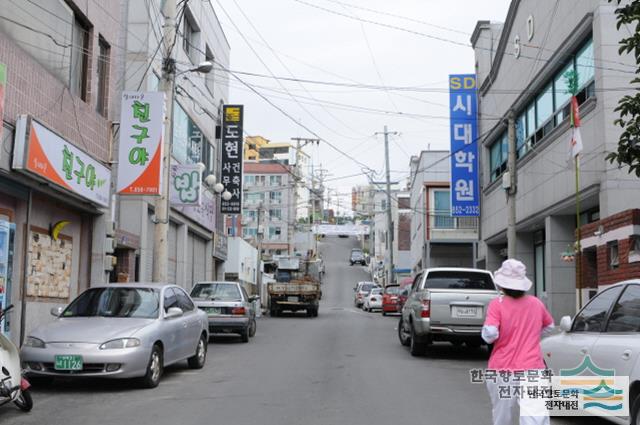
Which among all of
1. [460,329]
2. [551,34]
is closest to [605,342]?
[460,329]

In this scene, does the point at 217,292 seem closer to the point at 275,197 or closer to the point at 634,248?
the point at 634,248

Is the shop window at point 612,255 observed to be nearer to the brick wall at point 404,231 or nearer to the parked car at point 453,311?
the parked car at point 453,311

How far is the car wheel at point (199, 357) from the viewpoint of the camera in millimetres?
12555

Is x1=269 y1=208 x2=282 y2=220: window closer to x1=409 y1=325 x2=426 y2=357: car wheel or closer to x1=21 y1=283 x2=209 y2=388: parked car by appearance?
x1=409 y1=325 x2=426 y2=357: car wheel

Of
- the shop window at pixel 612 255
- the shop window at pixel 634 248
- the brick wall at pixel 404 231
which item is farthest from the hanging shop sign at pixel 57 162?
the brick wall at pixel 404 231

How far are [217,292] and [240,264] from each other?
24346 millimetres

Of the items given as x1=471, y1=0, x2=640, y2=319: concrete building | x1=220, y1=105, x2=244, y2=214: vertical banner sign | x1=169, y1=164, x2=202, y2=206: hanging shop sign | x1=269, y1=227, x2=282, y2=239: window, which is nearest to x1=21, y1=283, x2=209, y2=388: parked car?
x1=471, y1=0, x2=640, y2=319: concrete building

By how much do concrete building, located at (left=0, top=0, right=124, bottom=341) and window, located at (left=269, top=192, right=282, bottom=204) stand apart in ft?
237

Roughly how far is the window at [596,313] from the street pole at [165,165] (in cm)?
1041

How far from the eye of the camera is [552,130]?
20594mm

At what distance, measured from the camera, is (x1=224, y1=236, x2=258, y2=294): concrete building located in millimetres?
41594

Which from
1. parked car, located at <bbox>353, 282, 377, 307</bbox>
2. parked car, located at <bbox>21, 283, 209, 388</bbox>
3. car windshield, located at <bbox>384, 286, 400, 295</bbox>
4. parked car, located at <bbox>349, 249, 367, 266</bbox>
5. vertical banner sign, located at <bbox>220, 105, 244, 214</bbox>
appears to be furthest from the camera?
parked car, located at <bbox>349, 249, 367, 266</bbox>

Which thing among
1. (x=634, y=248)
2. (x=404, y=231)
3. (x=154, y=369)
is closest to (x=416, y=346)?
(x=634, y=248)

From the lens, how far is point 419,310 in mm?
14070
